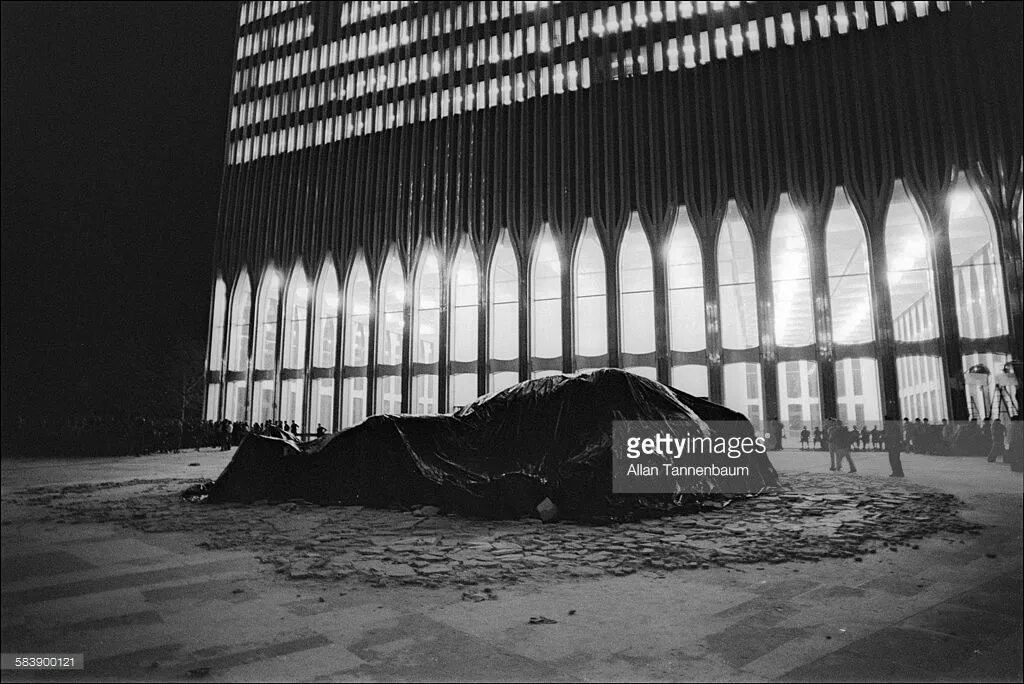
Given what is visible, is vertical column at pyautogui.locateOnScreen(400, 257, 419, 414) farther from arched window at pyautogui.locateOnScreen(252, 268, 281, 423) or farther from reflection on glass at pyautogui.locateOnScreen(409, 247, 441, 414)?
arched window at pyautogui.locateOnScreen(252, 268, 281, 423)

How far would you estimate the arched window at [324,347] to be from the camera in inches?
1320

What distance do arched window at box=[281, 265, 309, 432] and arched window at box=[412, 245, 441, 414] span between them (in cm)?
715

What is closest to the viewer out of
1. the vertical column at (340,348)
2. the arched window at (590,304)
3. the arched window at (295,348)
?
the arched window at (590,304)

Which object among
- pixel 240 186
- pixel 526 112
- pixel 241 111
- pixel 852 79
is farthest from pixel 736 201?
pixel 241 111

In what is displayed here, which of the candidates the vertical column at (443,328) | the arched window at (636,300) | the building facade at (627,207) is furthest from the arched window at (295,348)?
the arched window at (636,300)

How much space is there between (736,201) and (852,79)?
278 inches

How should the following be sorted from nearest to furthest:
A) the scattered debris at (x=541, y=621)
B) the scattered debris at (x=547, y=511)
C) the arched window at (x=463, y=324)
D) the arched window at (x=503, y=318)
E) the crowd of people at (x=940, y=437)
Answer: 1. the scattered debris at (x=541, y=621)
2. the scattered debris at (x=547, y=511)
3. the crowd of people at (x=940, y=437)
4. the arched window at (x=503, y=318)
5. the arched window at (x=463, y=324)

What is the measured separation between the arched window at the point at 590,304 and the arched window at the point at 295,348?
16.4 meters

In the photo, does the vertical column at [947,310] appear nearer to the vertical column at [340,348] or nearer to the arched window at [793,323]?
the arched window at [793,323]

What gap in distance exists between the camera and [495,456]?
8.12 metres

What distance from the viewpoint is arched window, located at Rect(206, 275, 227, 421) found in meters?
36.5

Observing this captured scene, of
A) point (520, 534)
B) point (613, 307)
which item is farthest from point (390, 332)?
point (520, 534)

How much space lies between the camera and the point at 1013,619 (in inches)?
136

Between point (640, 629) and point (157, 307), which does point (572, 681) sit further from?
point (157, 307)
